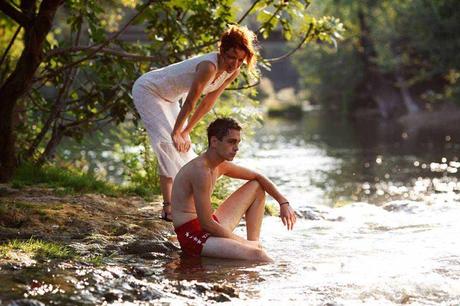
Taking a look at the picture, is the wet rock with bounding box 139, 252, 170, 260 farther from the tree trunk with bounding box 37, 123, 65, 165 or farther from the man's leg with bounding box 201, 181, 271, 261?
the tree trunk with bounding box 37, 123, 65, 165

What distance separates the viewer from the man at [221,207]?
277 inches

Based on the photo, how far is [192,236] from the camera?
24.1 ft

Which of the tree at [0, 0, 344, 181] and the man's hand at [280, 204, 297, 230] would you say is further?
the tree at [0, 0, 344, 181]

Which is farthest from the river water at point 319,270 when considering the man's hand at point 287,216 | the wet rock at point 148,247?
the man's hand at point 287,216

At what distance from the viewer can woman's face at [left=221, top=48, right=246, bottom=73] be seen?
738 centimetres

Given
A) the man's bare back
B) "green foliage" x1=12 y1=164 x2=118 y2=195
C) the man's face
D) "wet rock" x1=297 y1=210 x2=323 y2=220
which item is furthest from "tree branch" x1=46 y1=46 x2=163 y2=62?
the man's face

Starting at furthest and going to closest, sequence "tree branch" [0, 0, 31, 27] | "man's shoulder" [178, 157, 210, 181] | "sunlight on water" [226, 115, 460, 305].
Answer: "tree branch" [0, 0, 31, 27]
"man's shoulder" [178, 157, 210, 181]
"sunlight on water" [226, 115, 460, 305]

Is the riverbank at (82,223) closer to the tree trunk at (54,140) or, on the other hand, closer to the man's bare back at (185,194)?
the man's bare back at (185,194)

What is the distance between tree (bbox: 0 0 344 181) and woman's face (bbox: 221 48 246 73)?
267 centimetres

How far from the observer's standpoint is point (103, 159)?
22516mm

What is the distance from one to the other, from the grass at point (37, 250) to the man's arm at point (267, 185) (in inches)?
63.4

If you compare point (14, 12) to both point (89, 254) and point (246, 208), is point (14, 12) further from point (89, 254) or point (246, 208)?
point (246, 208)

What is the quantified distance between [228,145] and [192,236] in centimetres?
96

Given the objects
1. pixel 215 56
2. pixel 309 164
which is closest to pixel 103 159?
pixel 309 164
